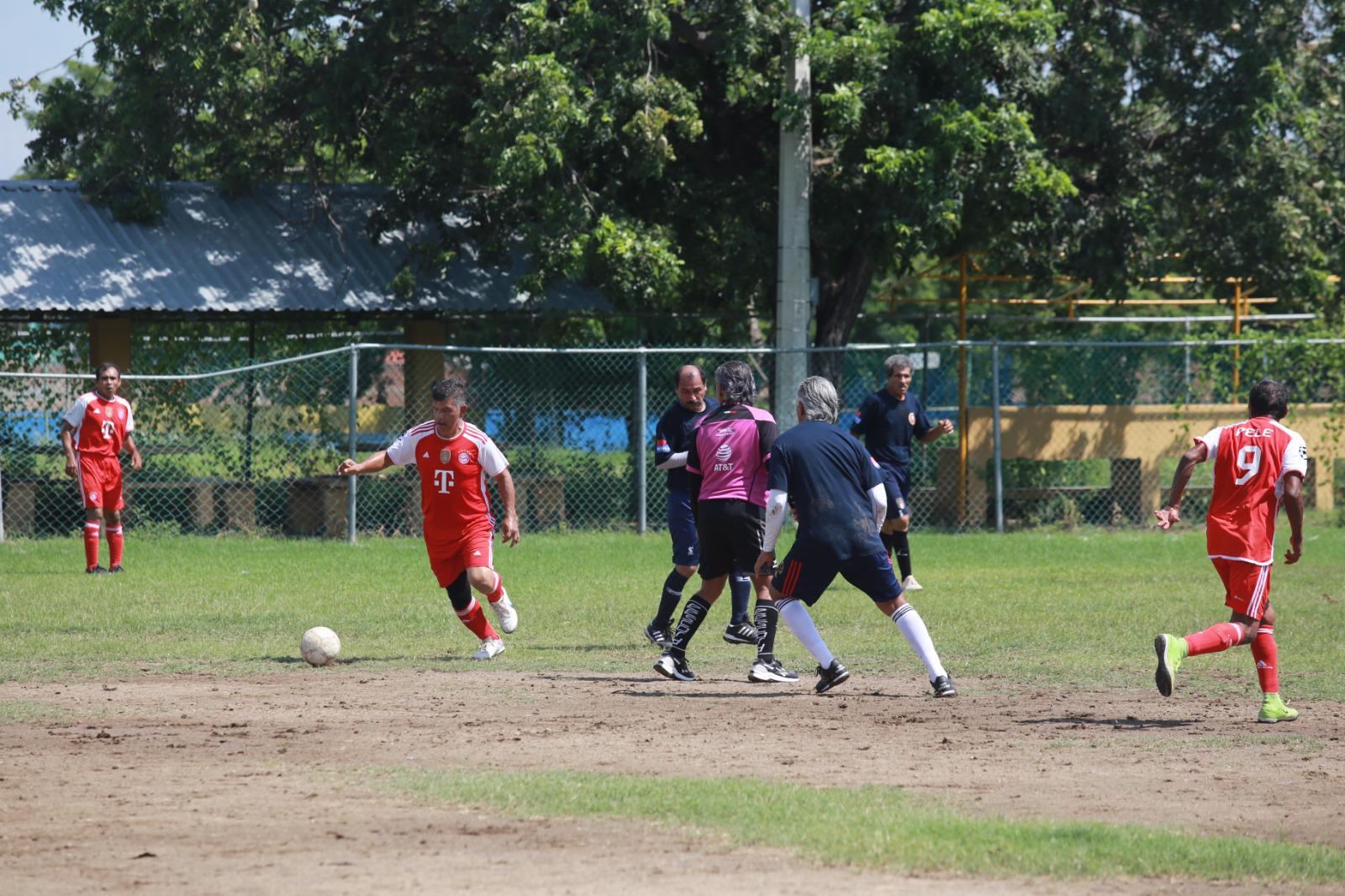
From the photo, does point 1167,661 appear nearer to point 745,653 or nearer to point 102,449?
point 745,653

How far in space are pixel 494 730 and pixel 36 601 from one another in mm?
6861

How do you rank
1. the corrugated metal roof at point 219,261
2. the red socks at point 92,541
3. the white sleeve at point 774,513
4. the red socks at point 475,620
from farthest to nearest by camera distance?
1. the corrugated metal roof at point 219,261
2. the red socks at point 92,541
3. the red socks at point 475,620
4. the white sleeve at point 774,513

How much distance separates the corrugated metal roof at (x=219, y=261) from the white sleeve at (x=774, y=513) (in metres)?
11.9

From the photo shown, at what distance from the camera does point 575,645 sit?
436 inches

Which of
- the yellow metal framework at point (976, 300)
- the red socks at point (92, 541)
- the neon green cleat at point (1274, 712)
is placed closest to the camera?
the neon green cleat at point (1274, 712)

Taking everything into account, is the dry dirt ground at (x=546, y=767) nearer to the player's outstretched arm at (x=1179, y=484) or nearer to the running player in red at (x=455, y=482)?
the running player in red at (x=455, y=482)

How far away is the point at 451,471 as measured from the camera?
1018cm

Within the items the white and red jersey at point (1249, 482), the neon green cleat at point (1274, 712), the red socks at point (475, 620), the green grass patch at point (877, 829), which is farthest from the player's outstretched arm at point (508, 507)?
the neon green cleat at point (1274, 712)

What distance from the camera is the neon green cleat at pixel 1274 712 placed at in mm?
8188

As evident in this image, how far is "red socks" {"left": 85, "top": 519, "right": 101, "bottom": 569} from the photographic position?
50.0 feet

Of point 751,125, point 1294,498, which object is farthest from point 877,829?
point 751,125

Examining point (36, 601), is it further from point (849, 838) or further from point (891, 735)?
point (849, 838)

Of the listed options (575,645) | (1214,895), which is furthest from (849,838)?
(575,645)

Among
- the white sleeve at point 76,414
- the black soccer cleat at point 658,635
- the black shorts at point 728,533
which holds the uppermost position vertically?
the white sleeve at point 76,414
